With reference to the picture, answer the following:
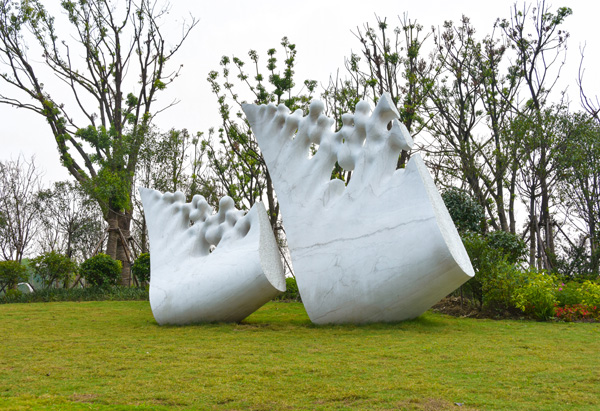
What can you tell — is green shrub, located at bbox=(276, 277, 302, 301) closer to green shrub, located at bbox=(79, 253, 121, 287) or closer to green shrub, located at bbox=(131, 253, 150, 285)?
green shrub, located at bbox=(131, 253, 150, 285)

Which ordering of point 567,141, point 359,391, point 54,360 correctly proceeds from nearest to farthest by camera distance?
point 359,391 → point 54,360 → point 567,141

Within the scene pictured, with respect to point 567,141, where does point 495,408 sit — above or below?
below

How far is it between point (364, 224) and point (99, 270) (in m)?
10.1

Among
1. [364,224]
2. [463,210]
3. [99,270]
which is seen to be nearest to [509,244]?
[463,210]

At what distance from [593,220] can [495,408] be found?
14.7 metres

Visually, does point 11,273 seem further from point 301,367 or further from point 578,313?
point 578,313

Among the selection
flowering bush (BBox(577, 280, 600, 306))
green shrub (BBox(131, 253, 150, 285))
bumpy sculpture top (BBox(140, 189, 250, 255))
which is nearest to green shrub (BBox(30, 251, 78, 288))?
green shrub (BBox(131, 253, 150, 285))

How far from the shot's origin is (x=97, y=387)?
4164 millimetres

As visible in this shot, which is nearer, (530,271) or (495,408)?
(495,408)

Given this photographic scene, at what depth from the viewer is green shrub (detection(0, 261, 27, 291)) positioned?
14.2 m

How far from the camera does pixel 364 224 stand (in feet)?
23.4

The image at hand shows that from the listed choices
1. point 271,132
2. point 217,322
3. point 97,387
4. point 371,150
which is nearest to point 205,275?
point 217,322

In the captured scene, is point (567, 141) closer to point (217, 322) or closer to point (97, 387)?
point (217, 322)

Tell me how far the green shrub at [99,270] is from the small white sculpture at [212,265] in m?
6.68
